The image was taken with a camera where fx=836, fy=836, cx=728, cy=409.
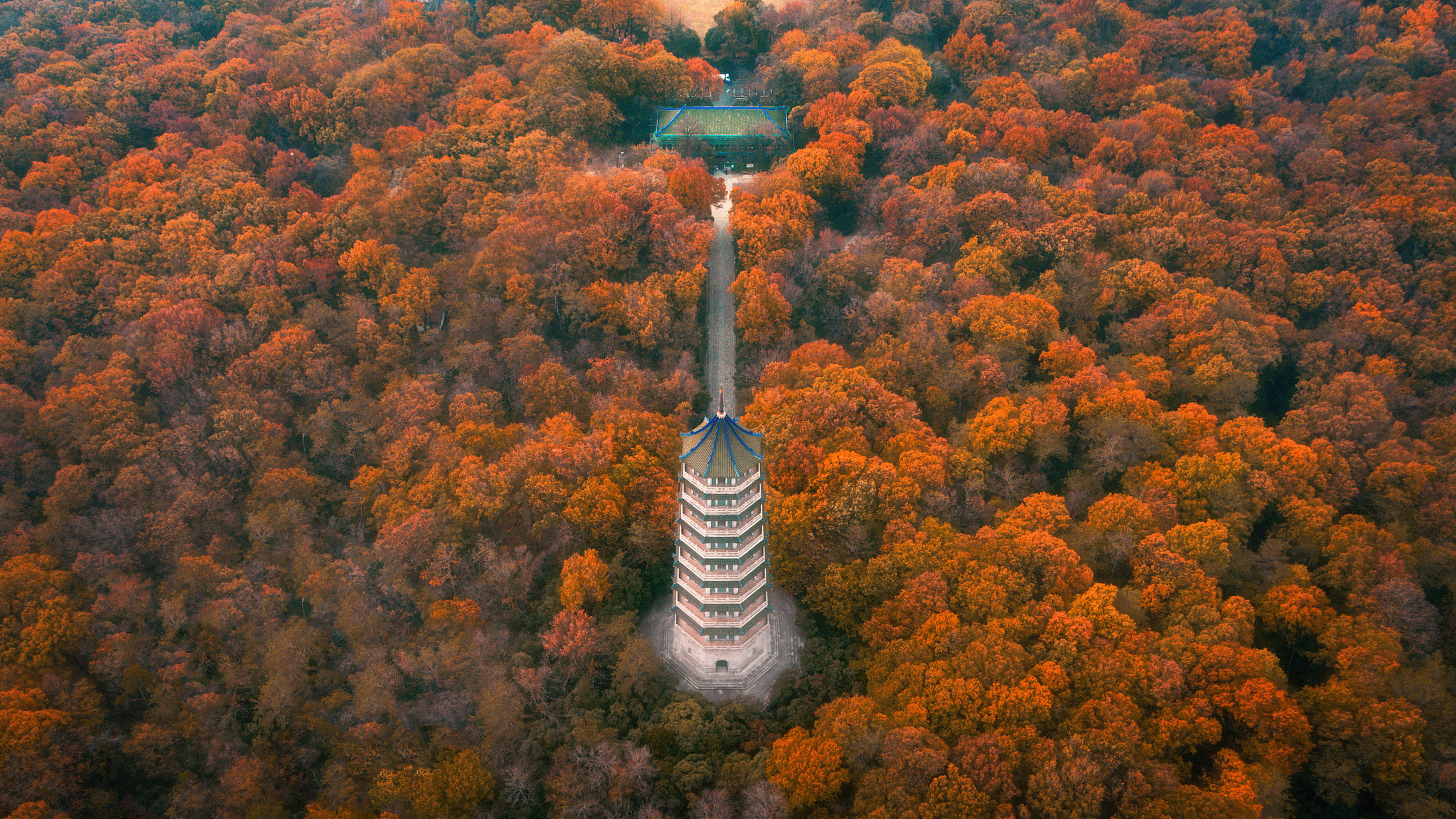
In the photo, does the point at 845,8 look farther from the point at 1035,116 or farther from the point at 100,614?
the point at 100,614

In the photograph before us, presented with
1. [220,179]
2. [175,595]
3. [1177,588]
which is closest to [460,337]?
[175,595]

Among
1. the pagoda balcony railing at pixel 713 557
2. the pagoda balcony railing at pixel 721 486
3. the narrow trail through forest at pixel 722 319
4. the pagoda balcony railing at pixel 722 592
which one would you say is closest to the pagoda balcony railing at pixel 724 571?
the pagoda balcony railing at pixel 713 557

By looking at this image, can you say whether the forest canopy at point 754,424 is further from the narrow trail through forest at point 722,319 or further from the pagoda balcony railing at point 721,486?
the pagoda balcony railing at point 721,486

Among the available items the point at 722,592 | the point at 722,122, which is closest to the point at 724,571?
the point at 722,592

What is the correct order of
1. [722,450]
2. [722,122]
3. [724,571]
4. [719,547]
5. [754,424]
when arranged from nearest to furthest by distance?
[722,450]
[719,547]
[724,571]
[754,424]
[722,122]

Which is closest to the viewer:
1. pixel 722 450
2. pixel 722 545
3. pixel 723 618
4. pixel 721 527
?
pixel 722 450

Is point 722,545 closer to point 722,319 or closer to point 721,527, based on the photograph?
point 721,527

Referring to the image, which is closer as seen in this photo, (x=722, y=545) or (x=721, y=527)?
(x=721, y=527)
